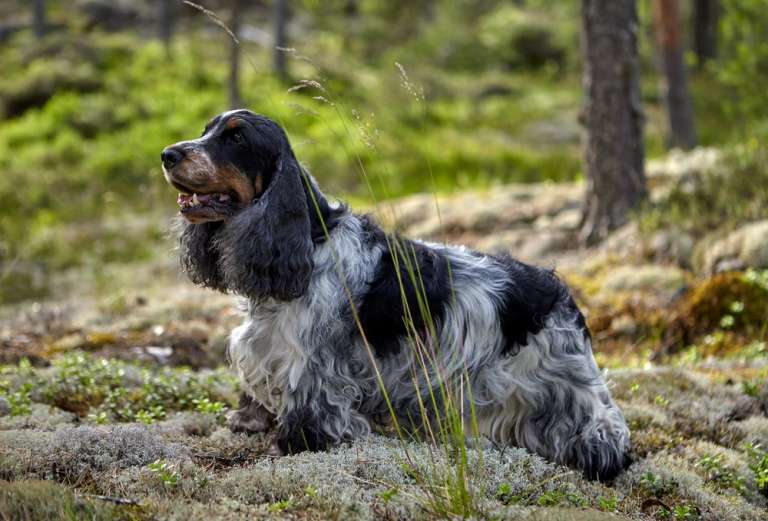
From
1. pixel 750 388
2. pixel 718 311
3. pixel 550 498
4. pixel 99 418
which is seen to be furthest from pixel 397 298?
pixel 718 311

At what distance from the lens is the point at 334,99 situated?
13.3m

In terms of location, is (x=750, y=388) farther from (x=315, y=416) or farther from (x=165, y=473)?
(x=165, y=473)

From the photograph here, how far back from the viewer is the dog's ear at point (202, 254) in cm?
491

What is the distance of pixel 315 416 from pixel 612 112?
7.09 meters

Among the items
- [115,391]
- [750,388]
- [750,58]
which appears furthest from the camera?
[750,58]

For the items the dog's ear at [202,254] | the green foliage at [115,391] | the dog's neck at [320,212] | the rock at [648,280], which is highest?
the dog's neck at [320,212]

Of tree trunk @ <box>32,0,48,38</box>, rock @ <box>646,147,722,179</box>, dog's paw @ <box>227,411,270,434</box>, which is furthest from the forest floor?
tree trunk @ <box>32,0,48,38</box>

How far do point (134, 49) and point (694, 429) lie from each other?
22.9 metres

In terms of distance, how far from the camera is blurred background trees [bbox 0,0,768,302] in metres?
14.3

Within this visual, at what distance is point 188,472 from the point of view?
4.31 metres

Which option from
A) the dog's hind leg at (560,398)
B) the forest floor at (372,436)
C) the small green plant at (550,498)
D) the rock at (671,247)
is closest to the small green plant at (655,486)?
the forest floor at (372,436)

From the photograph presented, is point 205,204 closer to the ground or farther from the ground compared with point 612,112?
farther from the ground

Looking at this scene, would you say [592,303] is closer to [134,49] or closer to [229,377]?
[229,377]

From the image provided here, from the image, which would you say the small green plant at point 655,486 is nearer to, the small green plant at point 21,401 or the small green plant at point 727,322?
the small green plant at point 727,322
